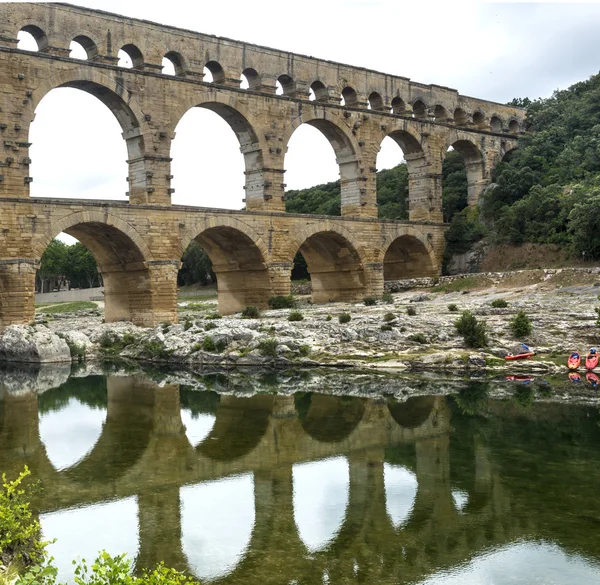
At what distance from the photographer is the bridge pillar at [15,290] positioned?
92.8 feet

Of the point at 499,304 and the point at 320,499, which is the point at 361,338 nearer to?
the point at 499,304

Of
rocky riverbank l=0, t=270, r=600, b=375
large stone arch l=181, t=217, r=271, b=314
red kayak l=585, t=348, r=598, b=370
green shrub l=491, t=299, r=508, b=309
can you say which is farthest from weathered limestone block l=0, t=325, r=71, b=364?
red kayak l=585, t=348, r=598, b=370

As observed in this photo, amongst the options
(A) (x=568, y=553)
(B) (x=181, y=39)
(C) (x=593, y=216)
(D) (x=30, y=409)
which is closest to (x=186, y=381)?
(D) (x=30, y=409)

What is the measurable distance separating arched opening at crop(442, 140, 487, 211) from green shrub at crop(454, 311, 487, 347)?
24.0 metres

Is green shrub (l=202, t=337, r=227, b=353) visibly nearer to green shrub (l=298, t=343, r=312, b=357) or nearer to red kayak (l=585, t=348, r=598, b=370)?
green shrub (l=298, t=343, r=312, b=357)

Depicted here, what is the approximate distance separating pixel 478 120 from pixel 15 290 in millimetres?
30225

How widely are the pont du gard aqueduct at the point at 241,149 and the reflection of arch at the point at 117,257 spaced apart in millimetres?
59

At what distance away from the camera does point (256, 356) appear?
24375 mm

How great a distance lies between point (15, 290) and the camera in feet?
93.4

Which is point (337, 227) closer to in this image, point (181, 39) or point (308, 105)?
point (308, 105)

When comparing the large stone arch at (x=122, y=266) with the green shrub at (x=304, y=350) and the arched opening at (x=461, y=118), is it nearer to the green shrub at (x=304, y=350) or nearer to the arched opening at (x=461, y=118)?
the green shrub at (x=304, y=350)

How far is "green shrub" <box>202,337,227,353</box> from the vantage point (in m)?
25.5

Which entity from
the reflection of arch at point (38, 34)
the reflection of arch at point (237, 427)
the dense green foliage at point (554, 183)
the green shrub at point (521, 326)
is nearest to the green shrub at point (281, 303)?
the green shrub at point (521, 326)

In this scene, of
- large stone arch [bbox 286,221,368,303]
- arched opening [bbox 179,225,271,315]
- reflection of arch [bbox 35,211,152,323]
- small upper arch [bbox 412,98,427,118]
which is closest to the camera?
Result: reflection of arch [bbox 35,211,152,323]
